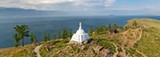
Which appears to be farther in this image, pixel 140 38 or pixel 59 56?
pixel 140 38

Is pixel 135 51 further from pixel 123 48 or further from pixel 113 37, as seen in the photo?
pixel 113 37

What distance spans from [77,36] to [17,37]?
1744 inches

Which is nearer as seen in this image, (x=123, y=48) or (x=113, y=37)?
(x=123, y=48)

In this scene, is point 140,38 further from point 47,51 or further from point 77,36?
point 47,51

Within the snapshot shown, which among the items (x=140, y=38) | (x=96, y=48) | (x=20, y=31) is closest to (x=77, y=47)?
(x=96, y=48)

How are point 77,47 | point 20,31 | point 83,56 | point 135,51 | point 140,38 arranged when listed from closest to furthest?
point 83,56 → point 77,47 → point 135,51 → point 140,38 → point 20,31

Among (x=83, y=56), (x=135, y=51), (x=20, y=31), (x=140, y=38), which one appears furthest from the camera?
(x=20, y=31)

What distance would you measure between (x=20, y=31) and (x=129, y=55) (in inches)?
2155

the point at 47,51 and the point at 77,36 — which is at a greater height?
the point at 77,36

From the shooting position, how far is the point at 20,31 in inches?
3893

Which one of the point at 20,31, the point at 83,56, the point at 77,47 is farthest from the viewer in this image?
the point at 20,31

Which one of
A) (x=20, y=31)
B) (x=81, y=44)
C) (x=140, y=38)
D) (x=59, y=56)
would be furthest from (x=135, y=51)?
(x=20, y=31)

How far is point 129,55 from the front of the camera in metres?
68.4

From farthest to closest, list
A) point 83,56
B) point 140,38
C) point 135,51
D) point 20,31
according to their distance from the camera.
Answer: point 20,31
point 140,38
point 135,51
point 83,56
